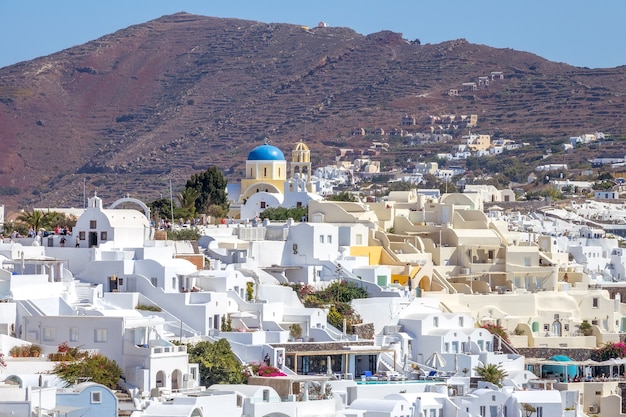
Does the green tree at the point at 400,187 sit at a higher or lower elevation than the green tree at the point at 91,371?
higher

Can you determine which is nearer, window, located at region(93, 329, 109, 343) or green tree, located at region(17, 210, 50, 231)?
window, located at region(93, 329, 109, 343)

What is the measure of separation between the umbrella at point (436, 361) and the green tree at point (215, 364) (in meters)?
7.32

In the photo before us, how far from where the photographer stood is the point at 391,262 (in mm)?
60406

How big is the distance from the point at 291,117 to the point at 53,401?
143461mm

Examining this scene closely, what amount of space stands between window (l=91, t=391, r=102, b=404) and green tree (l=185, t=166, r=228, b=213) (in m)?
31.9

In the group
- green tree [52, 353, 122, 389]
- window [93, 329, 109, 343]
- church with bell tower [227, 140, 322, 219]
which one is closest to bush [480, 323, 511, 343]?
church with bell tower [227, 140, 322, 219]

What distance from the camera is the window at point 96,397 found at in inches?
1565

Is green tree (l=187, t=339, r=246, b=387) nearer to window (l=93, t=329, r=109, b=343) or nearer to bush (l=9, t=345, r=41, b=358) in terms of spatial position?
window (l=93, t=329, r=109, b=343)

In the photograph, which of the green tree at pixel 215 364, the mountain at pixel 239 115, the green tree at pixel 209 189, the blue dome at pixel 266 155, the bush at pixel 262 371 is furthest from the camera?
the mountain at pixel 239 115

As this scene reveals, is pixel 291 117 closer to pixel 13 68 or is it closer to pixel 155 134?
pixel 155 134

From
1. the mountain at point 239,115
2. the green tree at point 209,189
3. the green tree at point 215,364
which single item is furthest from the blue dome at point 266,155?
the mountain at point 239,115

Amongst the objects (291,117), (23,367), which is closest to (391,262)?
(23,367)

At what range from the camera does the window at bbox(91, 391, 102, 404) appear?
39750 mm

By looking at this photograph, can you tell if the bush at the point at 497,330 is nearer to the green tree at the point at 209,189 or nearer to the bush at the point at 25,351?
the bush at the point at 25,351
